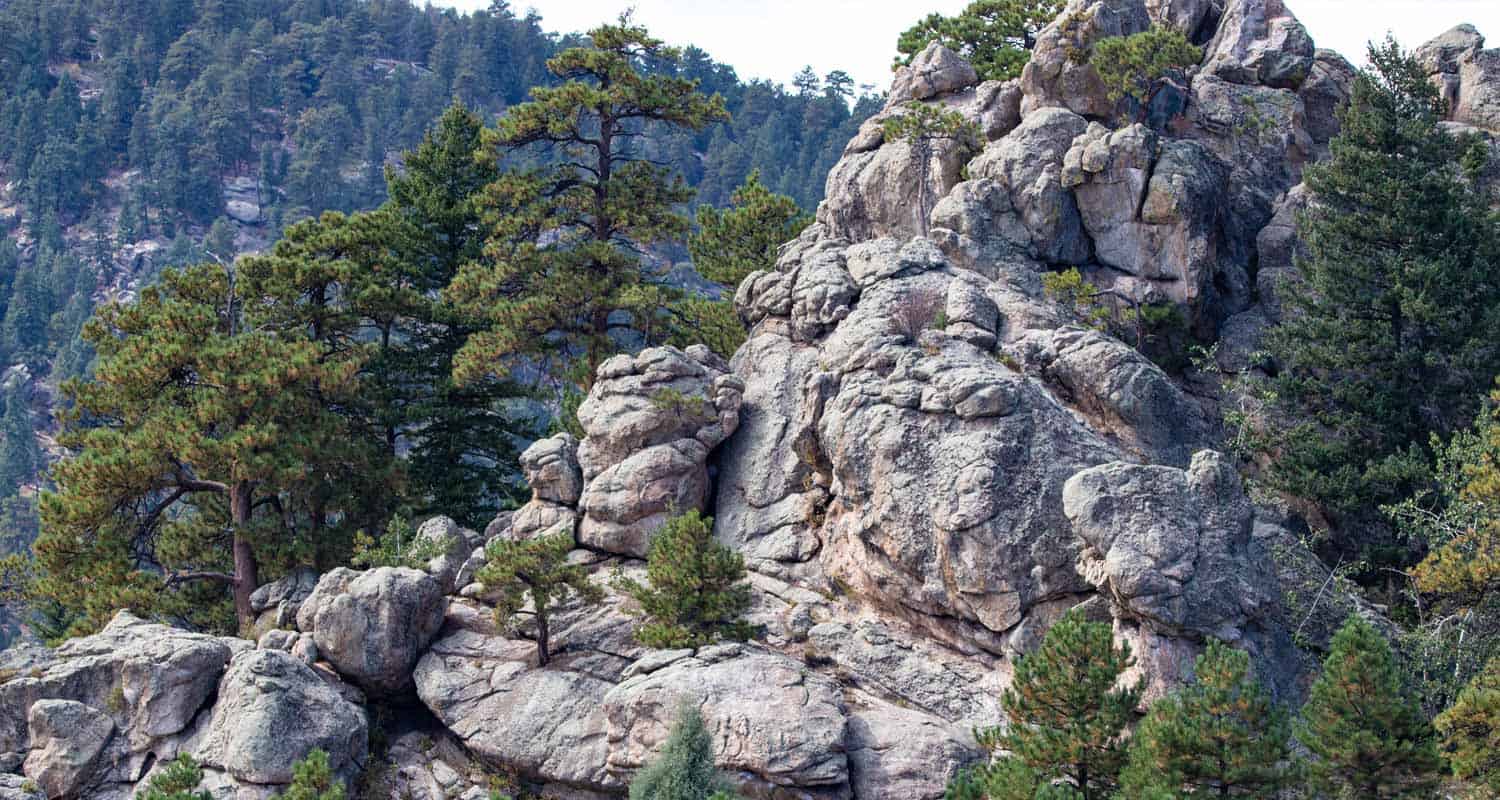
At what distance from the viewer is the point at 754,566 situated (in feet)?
94.5

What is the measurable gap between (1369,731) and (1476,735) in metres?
2.79

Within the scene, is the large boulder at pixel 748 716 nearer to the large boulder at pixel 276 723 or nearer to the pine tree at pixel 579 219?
the large boulder at pixel 276 723

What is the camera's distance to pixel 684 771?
883 inches

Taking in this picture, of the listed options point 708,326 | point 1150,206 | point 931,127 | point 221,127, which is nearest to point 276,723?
point 708,326

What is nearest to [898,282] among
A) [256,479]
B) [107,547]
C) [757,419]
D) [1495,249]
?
[757,419]

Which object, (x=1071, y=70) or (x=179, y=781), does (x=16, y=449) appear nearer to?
(x=179, y=781)

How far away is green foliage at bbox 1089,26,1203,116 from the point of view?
111 ft

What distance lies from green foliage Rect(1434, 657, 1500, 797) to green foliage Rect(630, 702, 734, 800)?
11.3 meters

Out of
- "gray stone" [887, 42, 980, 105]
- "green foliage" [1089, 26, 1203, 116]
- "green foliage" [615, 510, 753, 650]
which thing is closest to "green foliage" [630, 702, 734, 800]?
"green foliage" [615, 510, 753, 650]

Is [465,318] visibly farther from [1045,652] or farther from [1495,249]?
[1495,249]

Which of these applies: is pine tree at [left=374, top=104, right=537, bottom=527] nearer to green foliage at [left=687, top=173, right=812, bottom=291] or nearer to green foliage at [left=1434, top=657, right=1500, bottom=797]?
green foliage at [left=687, top=173, right=812, bottom=291]

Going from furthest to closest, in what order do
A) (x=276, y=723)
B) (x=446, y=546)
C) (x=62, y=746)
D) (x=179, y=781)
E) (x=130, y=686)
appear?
(x=446, y=546)
(x=130, y=686)
(x=62, y=746)
(x=276, y=723)
(x=179, y=781)

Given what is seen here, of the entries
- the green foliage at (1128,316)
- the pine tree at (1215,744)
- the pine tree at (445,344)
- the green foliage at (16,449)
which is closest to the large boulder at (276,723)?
the pine tree at (445,344)

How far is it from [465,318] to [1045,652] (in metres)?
22.2
